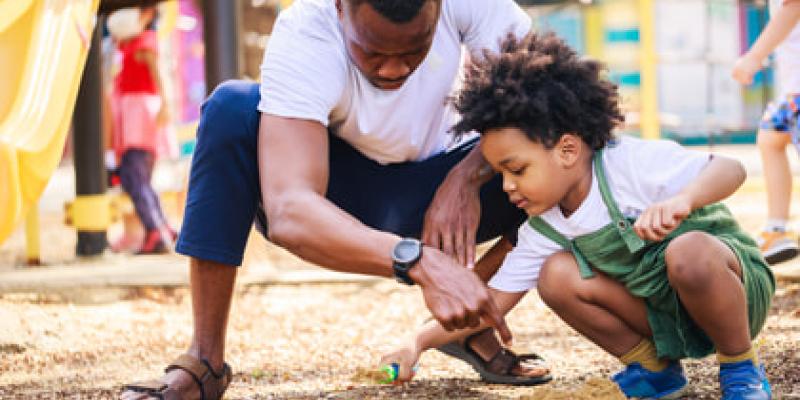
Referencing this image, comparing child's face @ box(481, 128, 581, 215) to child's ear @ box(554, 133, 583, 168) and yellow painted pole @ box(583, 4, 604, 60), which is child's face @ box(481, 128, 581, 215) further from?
yellow painted pole @ box(583, 4, 604, 60)

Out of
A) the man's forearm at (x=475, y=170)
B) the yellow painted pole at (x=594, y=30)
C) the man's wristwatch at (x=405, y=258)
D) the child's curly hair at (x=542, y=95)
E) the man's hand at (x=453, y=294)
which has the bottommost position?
the yellow painted pole at (x=594, y=30)

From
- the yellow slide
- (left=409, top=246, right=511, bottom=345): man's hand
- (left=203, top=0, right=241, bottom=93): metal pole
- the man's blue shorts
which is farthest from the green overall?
(left=203, top=0, right=241, bottom=93): metal pole

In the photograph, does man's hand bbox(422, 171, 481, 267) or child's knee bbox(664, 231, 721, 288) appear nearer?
child's knee bbox(664, 231, 721, 288)

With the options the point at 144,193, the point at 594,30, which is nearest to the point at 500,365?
the point at 144,193

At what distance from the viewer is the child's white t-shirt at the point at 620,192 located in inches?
93.1

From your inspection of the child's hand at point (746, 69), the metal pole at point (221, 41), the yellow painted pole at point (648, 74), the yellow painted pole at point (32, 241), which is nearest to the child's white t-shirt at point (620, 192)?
the child's hand at point (746, 69)

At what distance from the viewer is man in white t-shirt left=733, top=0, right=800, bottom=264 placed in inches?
163

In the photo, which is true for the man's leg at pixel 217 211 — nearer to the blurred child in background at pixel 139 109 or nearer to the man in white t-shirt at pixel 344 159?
the man in white t-shirt at pixel 344 159

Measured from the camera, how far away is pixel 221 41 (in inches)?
188

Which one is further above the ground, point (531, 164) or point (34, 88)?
point (34, 88)

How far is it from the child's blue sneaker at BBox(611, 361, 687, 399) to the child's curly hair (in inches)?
19.5

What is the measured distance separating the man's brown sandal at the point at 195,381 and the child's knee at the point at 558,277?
0.74 m

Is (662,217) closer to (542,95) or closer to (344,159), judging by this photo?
(542,95)

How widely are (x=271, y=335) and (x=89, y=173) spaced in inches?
83.6
